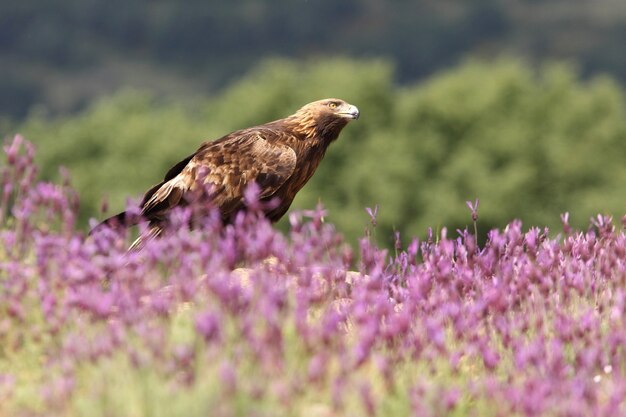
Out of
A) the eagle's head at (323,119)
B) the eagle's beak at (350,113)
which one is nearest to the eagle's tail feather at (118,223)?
the eagle's head at (323,119)

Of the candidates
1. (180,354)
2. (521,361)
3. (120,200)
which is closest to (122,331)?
(180,354)

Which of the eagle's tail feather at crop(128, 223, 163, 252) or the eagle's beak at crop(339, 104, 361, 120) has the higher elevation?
the eagle's beak at crop(339, 104, 361, 120)

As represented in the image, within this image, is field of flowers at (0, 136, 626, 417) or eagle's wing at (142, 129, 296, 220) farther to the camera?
eagle's wing at (142, 129, 296, 220)

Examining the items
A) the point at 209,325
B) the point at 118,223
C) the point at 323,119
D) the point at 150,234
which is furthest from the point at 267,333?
the point at 323,119

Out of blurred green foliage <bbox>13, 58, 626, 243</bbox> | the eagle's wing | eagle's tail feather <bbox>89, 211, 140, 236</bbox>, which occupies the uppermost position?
blurred green foliage <bbox>13, 58, 626, 243</bbox>

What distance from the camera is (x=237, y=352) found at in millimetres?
4668

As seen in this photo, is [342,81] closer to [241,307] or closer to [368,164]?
[368,164]

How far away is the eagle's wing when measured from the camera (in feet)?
32.2

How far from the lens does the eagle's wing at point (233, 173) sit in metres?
9.81

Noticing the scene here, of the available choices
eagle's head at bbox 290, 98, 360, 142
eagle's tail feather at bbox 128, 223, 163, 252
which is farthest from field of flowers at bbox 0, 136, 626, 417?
eagle's head at bbox 290, 98, 360, 142

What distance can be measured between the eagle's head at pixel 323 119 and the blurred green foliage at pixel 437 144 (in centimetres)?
2736

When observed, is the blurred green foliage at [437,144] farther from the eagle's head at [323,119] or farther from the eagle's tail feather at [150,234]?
the eagle's tail feather at [150,234]

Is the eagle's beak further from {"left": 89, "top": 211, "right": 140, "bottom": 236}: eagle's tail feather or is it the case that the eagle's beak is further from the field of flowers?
the field of flowers

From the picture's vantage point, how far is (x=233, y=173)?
998 centimetres
